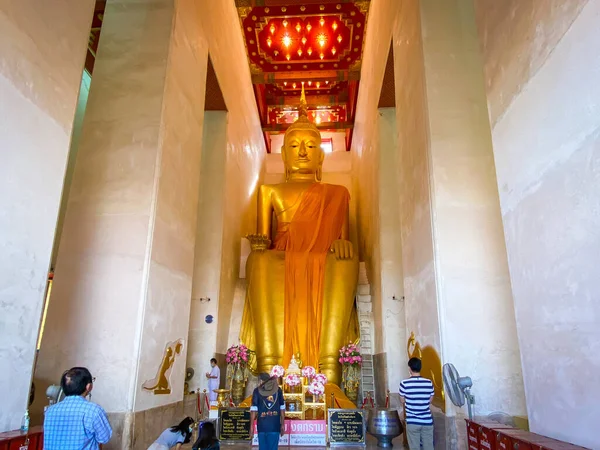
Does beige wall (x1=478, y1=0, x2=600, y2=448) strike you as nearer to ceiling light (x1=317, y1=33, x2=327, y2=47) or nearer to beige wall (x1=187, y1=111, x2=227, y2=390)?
beige wall (x1=187, y1=111, x2=227, y2=390)

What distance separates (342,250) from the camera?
23.2 ft

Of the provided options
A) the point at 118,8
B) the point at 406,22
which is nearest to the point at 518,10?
the point at 406,22

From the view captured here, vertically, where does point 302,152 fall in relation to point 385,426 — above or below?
above

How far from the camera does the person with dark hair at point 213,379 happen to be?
5.57 m

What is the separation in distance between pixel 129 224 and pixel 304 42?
6.48 meters

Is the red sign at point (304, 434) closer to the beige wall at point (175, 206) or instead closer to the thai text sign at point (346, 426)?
the thai text sign at point (346, 426)

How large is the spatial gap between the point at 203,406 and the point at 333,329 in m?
2.12

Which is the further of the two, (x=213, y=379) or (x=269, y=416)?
(x=213, y=379)

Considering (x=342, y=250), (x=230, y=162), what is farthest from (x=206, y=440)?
(x=230, y=162)

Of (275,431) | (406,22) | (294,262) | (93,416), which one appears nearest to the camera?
(93,416)

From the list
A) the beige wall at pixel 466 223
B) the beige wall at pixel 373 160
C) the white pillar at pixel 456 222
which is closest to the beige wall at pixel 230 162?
the beige wall at pixel 373 160

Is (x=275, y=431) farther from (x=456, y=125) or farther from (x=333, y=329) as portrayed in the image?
(x=333, y=329)

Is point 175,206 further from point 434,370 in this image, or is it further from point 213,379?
point 434,370

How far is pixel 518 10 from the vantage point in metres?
2.52
